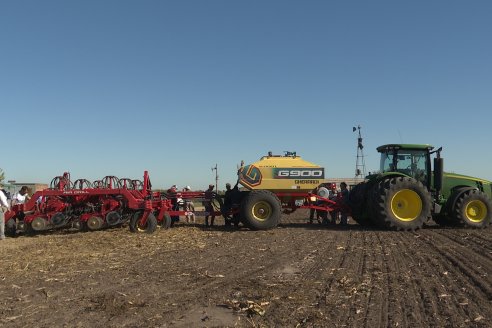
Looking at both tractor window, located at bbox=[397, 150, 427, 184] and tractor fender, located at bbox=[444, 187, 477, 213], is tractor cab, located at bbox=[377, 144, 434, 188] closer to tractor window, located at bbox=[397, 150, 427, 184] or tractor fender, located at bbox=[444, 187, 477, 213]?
tractor window, located at bbox=[397, 150, 427, 184]

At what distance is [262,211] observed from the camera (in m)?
12.3

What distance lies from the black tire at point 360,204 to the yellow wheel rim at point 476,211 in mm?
2724

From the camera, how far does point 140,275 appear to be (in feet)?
21.6

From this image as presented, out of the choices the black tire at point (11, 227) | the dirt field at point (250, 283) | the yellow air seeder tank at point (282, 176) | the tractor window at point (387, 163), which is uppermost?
the tractor window at point (387, 163)

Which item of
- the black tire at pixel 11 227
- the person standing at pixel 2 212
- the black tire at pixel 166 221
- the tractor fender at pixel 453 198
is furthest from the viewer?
the black tire at pixel 166 221

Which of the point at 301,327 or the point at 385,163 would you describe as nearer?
the point at 301,327

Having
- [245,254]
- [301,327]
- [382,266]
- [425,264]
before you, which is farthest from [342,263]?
[301,327]

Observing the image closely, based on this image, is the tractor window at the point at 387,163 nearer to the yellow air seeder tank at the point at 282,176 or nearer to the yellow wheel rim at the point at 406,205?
the yellow wheel rim at the point at 406,205

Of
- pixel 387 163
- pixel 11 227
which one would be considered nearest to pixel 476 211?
pixel 387 163

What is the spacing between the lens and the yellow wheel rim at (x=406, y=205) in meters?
11.9

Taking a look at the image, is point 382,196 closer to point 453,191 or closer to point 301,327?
point 453,191

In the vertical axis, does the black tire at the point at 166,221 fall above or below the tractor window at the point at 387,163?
below

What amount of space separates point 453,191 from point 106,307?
1076 cm

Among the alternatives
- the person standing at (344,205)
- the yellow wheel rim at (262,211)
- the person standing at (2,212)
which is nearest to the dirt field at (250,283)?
the person standing at (2,212)
